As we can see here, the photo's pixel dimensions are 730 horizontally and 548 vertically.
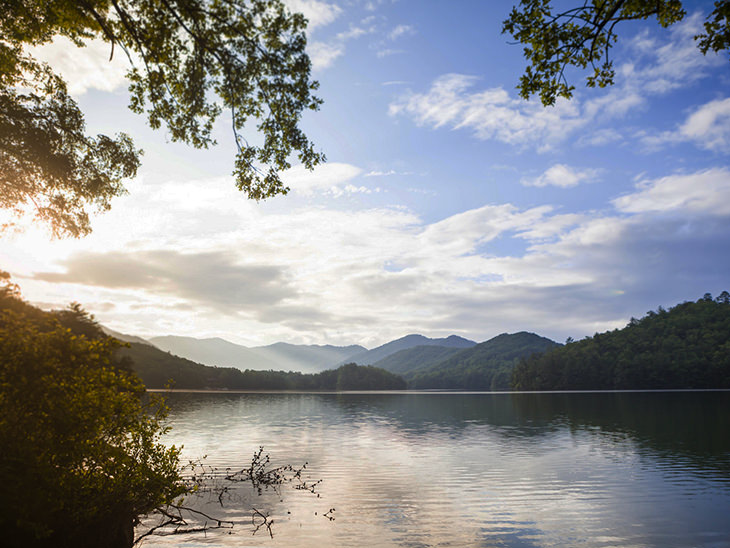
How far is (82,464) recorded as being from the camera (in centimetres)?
1208

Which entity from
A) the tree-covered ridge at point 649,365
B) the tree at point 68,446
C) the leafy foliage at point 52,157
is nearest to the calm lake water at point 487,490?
the tree at point 68,446

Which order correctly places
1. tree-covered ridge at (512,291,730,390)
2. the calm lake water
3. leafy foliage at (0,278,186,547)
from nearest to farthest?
leafy foliage at (0,278,186,547), the calm lake water, tree-covered ridge at (512,291,730,390)

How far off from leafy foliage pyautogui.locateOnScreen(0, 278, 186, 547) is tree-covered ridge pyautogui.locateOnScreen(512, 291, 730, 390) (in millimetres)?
194723

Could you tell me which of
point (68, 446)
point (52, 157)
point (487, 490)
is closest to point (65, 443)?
point (68, 446)

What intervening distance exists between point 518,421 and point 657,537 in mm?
52030

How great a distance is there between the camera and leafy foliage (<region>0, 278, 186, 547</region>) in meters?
10.0

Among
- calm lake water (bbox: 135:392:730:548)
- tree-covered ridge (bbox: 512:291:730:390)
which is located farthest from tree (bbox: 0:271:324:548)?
tree-covered ridge (bbox: 512:291:730:390)

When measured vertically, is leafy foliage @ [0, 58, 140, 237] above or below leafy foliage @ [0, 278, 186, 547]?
above

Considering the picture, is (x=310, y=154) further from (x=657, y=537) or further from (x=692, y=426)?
(x=692, y=426)

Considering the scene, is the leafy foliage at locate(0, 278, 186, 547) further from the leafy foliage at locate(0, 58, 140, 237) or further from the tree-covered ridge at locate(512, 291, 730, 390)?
the tree-covered ridge at locate(512, 291, 730, 390)

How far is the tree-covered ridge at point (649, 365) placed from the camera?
166750 millimetres

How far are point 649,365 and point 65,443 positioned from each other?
203m

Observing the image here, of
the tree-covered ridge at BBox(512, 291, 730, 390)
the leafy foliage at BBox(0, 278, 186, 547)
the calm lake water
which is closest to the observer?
the leafy foliage at BBox(0, 278, 186, 547)

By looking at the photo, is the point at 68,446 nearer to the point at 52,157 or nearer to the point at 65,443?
the point at 65,443
